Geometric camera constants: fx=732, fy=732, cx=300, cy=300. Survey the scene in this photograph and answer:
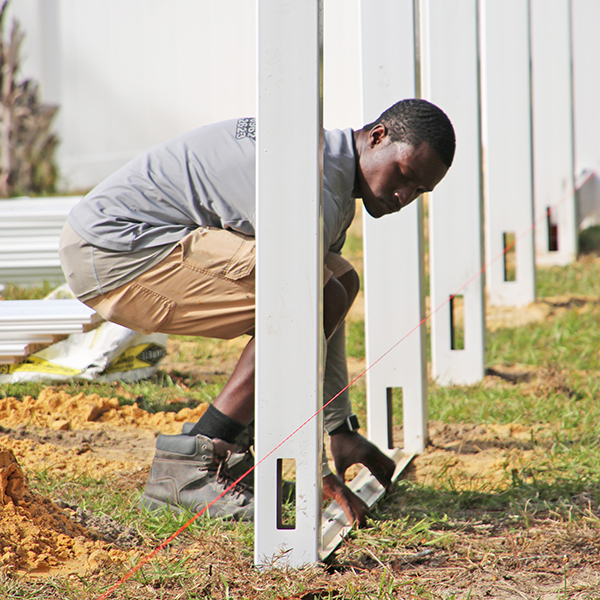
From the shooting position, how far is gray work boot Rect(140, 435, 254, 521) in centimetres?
232

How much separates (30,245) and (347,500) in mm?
3927

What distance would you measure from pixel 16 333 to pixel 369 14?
6.74 ft

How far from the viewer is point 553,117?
21.7ft

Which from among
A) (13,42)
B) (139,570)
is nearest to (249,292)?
(139,570)

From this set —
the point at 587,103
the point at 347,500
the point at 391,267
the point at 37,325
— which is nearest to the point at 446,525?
the point at 347,500

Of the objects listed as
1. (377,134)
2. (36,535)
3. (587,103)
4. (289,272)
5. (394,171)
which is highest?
(587,103)

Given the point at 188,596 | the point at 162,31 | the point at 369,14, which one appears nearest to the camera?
the point at 188,596

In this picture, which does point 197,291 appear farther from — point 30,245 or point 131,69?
point 131,69

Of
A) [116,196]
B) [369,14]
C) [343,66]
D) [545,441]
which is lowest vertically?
[545,441]

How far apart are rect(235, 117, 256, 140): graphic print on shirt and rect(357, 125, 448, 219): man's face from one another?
36cm

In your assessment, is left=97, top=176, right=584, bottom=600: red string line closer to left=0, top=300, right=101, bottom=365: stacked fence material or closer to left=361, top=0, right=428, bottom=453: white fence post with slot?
left=361, top=0, right=428, bottom=453: white fence post with slot

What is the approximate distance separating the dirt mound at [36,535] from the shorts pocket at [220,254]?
807 millimetres

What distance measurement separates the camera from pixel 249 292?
7.55ft

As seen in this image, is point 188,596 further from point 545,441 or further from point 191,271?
point 545,441
